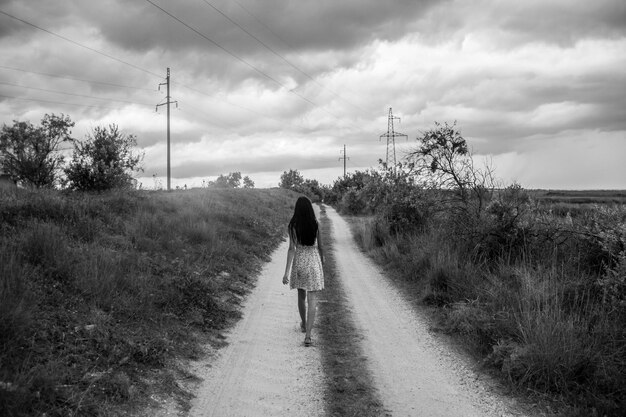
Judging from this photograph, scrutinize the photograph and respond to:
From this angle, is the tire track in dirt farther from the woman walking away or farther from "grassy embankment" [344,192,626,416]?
the woman walking away

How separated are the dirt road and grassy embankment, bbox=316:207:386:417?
0.13 m

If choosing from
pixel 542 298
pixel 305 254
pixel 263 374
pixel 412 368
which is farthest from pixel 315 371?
pixel 542 298

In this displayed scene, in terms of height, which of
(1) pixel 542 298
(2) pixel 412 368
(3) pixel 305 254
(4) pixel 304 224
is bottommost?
(2) pixel 412 368

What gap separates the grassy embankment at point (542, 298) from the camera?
217 inches

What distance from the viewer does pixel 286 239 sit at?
72.0ft

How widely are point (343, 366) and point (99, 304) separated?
3950 millimetres

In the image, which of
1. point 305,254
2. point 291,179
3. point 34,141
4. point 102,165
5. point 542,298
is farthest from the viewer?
point 291,179

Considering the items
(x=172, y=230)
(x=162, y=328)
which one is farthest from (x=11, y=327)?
(x=172, y=230)

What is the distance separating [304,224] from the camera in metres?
7.51

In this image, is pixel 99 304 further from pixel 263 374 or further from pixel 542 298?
pixel 542 298

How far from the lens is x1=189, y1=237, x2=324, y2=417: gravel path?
5070 mm

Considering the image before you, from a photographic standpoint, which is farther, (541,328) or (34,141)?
(34,141)

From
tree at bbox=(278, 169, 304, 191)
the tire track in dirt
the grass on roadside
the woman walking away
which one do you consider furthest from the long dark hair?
tree at bbox=(278, 169, 304, 191)

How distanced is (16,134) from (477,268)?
39.9 meters
